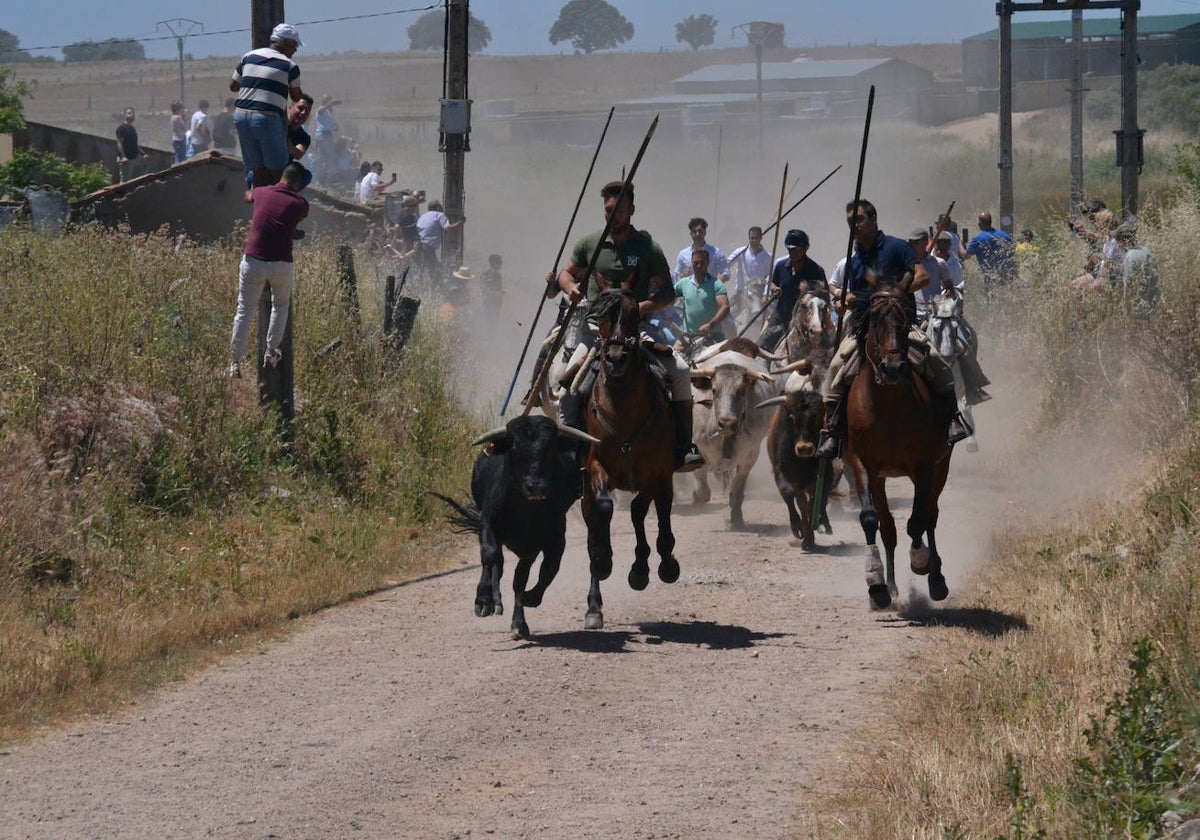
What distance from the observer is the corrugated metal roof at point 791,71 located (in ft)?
326

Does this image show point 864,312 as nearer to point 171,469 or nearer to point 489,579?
point 489,579

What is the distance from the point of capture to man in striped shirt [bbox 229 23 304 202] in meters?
15.1

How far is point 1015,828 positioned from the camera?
21.9 feet

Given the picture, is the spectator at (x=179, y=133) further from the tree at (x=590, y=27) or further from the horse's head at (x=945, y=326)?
the tree at (x=590, y=27)

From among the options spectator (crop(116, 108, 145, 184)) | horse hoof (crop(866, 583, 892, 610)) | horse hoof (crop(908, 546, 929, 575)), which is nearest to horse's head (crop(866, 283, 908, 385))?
horse hoof (crop(908, 546, 929, 575))

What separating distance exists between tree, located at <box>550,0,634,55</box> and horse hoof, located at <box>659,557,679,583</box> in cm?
18273

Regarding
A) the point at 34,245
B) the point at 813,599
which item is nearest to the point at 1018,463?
the point at 813,599

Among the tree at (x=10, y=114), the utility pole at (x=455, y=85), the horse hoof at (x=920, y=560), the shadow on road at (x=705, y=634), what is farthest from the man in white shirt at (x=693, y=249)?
the tree at (x=10, y=114)

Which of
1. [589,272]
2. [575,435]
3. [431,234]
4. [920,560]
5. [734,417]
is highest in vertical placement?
[431,234]

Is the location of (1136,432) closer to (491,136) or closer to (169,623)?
(169,623)

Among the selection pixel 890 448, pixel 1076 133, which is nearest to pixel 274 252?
pixel 890 448

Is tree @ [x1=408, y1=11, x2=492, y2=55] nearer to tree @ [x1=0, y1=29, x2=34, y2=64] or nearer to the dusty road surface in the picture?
tree @ [x1=0, y1=29, x2=34, y2=64]

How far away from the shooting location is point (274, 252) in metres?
15.9

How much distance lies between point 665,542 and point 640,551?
0.22m
